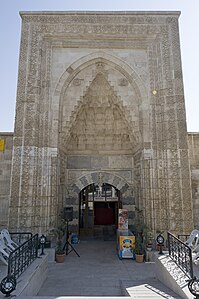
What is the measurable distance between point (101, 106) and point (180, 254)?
16.9ft

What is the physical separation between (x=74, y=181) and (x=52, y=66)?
13.6 feet

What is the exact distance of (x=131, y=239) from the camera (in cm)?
585

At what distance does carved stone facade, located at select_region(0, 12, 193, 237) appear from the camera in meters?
5.94

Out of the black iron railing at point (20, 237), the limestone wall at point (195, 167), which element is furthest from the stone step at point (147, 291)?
the black iron railing at point (20, 237)

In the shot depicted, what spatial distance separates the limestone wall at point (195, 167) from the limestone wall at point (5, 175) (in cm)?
579

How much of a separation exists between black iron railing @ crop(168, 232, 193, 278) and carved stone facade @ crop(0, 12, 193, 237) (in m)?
1.36

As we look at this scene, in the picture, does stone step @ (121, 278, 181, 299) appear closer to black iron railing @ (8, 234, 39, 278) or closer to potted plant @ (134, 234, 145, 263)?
potted plant @ (134, 234, 145, 263)

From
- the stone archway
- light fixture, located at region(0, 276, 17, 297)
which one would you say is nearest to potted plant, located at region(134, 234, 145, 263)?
the stone archway

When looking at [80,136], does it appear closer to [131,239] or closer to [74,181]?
[74,181]

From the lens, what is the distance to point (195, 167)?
647 centimetres

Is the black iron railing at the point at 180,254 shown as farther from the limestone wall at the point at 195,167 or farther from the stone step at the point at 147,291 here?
the limestone wall at the point at 195,167

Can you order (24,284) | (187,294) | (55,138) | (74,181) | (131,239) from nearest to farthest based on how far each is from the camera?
(187,294) < (24,284) < (131,239) < (55,138) < (74,181)

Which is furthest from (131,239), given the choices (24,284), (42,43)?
(42,43)

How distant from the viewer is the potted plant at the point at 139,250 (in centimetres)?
553
